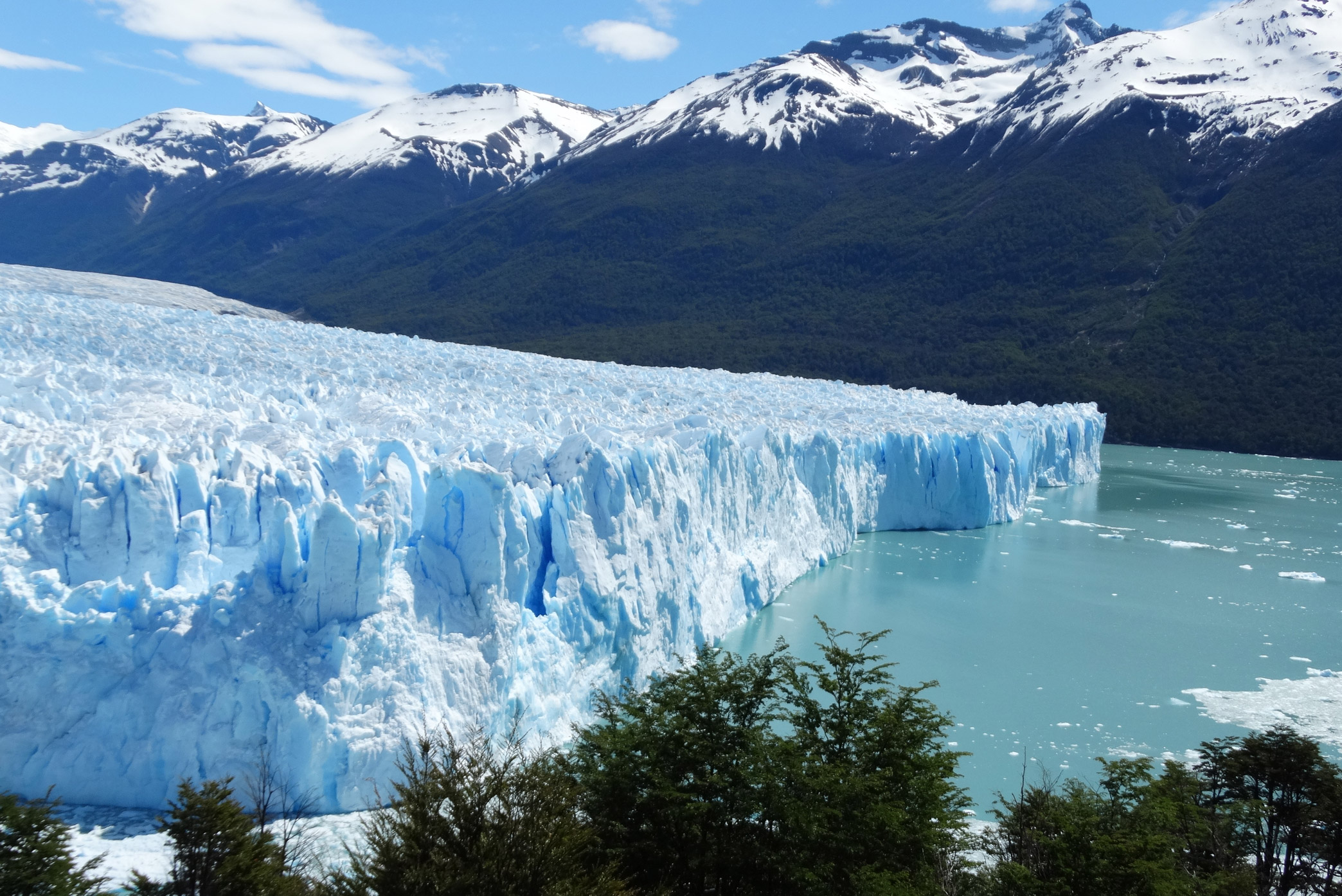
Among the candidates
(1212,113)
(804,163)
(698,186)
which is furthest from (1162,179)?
(698,186)

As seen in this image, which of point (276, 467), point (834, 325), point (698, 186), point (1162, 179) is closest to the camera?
point (276, 467)

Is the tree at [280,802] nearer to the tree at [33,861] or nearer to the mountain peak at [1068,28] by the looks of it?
the tree at [33,861]

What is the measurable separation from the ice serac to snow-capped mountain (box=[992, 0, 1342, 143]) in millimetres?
59452

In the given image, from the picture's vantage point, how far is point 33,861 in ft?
14.6

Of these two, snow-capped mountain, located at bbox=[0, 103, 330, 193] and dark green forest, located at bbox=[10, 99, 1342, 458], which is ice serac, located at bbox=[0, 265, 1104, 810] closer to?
dark green forest, located at bbox=[10, 99, 1342, 458]

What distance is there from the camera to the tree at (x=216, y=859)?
15.1 feet

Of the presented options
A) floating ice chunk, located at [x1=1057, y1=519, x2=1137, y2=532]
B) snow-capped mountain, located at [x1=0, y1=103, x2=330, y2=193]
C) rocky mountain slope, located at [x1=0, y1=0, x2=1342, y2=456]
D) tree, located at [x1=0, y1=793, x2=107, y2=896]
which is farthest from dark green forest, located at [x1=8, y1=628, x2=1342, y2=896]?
snow-capped mountain, located at [x1=0, y1=103, x2=330, y2=193]

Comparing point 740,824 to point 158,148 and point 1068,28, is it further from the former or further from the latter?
point 158,148

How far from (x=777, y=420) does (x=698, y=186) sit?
187ft

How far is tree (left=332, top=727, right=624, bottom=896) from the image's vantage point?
4273 mm

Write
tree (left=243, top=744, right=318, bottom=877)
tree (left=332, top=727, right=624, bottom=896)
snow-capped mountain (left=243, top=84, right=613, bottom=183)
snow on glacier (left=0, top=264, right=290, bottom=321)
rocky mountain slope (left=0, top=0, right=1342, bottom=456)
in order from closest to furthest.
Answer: tree (left=332, top=727, right=624, bottom=896)
tree (left=243, top=744, right=318, bottom=877)
snow on glacier (left=0, top=264, right=290, bottom=321)
rocky mountain slope (left=0, top=0, right=1342, bottom=456)
snow-capped mountain (left=243, top=84, right=613, bottom=183)

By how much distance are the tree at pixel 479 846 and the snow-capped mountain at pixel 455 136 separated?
104m

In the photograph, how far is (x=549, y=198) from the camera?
7381 cm

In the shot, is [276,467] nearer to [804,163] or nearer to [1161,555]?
[1161,555]
